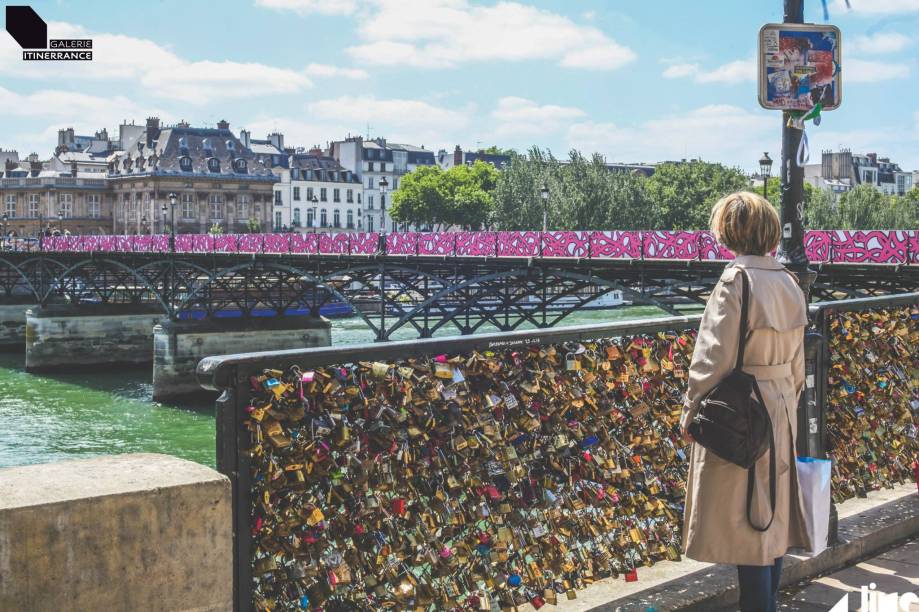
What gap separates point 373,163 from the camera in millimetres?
133375

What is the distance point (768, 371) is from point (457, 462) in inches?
46.6

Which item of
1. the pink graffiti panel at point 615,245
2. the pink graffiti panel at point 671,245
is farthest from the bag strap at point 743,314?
the pink graffiti panel at point 615,245

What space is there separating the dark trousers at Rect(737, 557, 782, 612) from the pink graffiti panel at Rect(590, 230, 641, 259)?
26.5 meters

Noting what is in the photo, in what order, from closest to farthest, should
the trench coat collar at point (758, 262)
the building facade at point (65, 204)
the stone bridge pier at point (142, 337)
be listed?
the trench coat collar at point (758, 262)
the stone bridge pier at point (142, 337)
the building facade at point (65, 204)

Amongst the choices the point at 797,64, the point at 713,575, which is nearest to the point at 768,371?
the point at 713,575

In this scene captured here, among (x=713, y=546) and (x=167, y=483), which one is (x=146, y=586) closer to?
(x=167, y=483)

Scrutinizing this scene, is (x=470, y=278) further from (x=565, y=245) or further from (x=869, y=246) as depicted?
(x=869, y=246)

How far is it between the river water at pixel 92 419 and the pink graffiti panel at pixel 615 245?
11367 millimetres

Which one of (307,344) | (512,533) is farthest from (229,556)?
(307,344)

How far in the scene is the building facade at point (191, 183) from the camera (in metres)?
112

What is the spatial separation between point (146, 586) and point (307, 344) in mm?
44306

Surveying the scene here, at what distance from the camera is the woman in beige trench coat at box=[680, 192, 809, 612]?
3.85 metres

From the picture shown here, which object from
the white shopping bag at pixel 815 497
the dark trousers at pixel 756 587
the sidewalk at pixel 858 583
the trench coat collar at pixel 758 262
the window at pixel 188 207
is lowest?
the sidewalk at pixel 858 583

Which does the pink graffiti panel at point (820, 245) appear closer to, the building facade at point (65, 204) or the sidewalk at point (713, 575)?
the sidewalk at point (713, 575)
